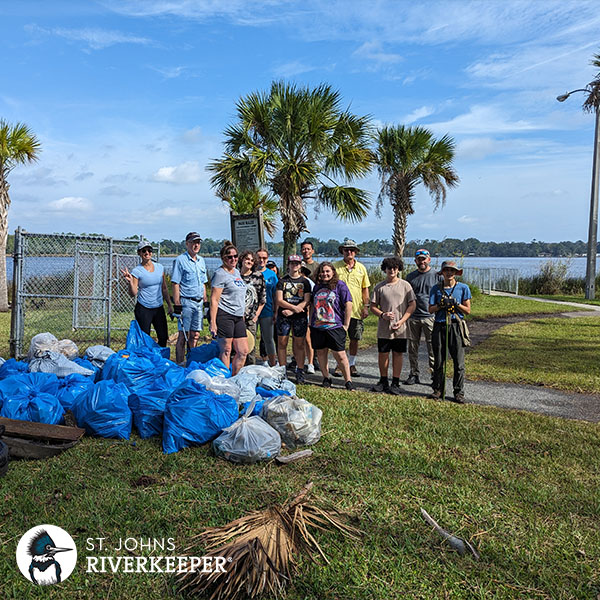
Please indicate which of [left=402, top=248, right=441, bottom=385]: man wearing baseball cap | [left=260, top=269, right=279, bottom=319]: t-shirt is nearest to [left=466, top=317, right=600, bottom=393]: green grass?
[left=402, top=248, right=441, bottom=385]: man wearing baseball cap

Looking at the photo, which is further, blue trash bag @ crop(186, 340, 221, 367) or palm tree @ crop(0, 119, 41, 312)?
palm tree @ crop(0, 119, 41, 312)

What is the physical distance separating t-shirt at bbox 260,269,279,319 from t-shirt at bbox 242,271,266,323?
0.18 metres

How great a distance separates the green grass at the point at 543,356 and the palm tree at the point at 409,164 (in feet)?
28.9

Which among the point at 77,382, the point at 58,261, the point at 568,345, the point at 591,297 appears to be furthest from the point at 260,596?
the point at 591,297

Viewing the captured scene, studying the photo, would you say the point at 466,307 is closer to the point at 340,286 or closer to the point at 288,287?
the point at 340,286

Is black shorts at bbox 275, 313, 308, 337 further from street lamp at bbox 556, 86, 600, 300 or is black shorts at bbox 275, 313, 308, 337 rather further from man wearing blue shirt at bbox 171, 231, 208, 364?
street lamp at bbox 556, 86, 600, 300

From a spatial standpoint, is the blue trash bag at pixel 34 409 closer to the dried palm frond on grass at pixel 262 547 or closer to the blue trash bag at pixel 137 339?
the blue trash bag at pixel 137 339

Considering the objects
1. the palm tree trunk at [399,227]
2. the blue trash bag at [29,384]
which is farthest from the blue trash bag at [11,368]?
the palm tree trunk at [399,227]

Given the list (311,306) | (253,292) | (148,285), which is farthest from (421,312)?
(148,285)

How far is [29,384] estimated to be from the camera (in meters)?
5.40

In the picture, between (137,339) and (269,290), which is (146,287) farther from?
(269,290)

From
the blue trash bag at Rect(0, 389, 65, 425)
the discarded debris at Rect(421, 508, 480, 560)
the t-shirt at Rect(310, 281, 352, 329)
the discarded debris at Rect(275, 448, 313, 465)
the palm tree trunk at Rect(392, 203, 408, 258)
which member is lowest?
the discarded debris at Rect(421, 508, 480, 560)

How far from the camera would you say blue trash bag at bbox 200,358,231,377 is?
577 cm

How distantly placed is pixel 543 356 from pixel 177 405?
23.8ft
